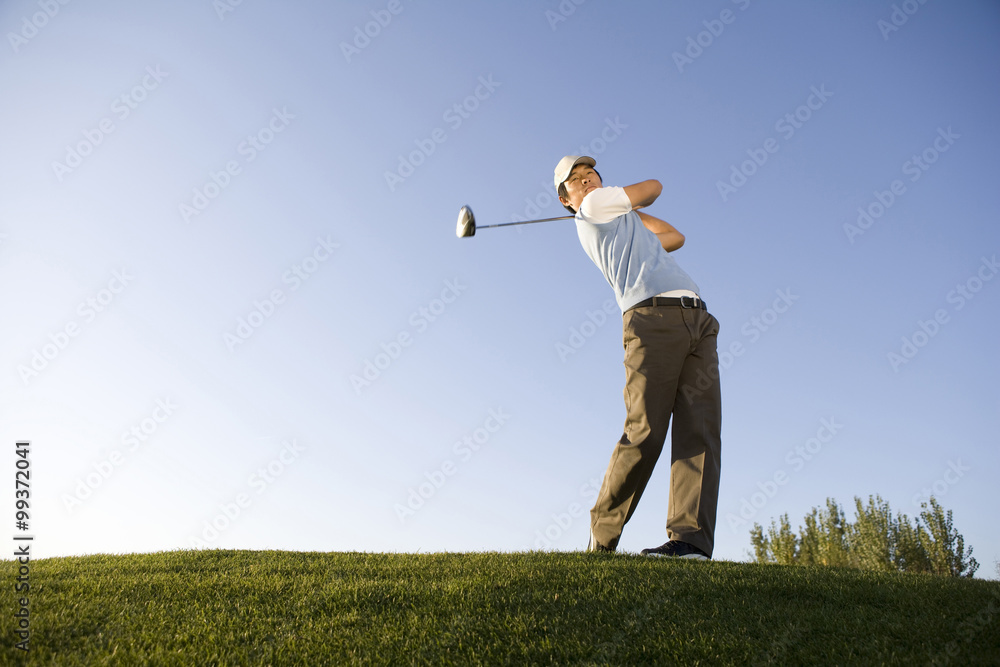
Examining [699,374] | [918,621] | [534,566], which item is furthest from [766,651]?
[699,374]

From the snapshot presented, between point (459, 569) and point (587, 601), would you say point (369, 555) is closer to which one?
point (459, 569)

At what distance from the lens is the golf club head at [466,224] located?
562 cm

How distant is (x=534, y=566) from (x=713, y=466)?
5.09 ft

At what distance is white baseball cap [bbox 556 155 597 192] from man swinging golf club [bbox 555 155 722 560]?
348 mm

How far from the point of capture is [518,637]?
3.41 meters

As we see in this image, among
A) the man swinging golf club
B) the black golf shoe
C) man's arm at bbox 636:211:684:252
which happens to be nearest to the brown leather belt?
the man swinging golf club

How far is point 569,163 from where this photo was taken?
5.71m

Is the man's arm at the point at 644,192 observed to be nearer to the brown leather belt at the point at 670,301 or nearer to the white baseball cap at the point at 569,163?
the white baseball cap at the point at 569,163

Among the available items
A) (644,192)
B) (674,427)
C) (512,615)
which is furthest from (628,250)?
(512,615)

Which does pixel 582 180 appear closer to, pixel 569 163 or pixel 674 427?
pixel 569 163

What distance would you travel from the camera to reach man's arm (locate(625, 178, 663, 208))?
536cm

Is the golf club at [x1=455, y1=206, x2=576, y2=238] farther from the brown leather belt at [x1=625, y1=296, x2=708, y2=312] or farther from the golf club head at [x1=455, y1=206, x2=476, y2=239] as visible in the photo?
the brown leather belt at [x1=625, y1=296, x2=708, y2=312]

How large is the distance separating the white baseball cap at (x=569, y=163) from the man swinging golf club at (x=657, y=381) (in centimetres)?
35

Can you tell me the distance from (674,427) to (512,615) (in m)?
2.13
